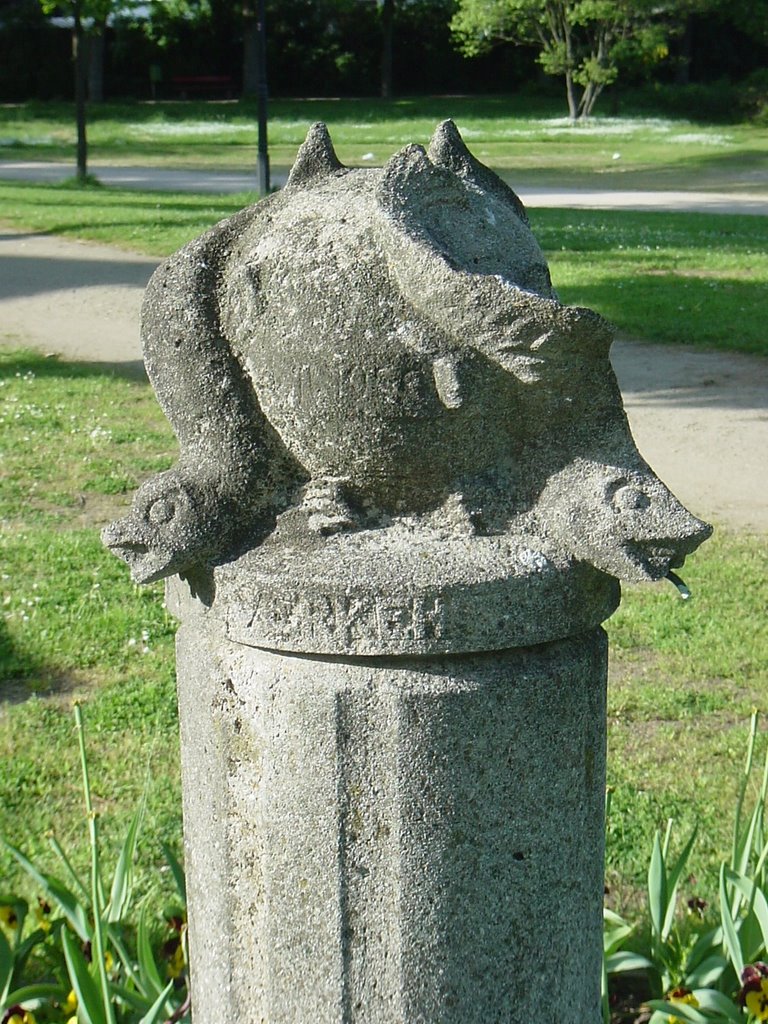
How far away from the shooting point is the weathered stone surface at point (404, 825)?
2.10 meters

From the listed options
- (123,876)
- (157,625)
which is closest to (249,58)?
(157,625)

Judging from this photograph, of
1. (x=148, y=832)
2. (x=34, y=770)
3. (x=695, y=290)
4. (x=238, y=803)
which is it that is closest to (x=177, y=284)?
(x=238, y=803)

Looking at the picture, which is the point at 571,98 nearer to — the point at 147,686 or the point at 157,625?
the point at 157,625

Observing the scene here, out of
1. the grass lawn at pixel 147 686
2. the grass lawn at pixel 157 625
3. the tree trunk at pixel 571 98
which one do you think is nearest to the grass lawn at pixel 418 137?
the tree trunk at pixel 571 98

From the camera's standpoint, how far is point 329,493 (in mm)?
2170

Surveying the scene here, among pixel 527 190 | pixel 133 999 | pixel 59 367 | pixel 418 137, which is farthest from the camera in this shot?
pixel 418 137

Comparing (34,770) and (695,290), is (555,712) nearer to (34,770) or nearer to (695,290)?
(34,770)

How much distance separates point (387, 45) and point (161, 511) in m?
39.9

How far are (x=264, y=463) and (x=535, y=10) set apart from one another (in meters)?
34.4

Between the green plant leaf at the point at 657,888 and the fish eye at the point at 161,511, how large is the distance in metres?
1.50

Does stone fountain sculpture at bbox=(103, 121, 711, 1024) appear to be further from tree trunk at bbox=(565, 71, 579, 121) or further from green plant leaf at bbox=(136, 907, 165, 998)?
tree trunk at bbox=(565, 71, 579, 121)

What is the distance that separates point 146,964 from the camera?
113 inches

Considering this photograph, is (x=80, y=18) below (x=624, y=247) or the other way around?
the other way around

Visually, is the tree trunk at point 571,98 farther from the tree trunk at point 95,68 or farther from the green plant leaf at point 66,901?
the green plant leaf at point 66,901
